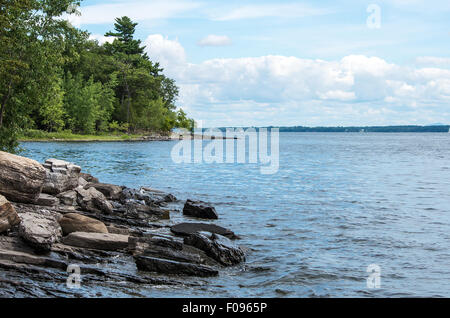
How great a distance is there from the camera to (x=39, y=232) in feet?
39.4

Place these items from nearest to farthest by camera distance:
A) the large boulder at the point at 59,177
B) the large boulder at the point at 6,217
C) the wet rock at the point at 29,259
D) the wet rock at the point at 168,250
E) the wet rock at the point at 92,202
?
the wet rock at the point at 29,259
the large boulder at the point at 6,217
the wet rock at the point at 168,250
the wet rock at the point at 92,202
the large boulder at the point at 59,177

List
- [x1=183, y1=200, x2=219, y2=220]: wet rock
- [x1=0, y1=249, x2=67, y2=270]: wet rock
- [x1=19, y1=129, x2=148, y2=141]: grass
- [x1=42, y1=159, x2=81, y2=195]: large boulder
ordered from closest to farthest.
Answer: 1. [x1=0, y1=249, x2=67, y2=270]: wet rock
2. [x1=42, y1=159, x2=81, y2=195]: large boulder
3. [x1=183, y1=200, x2=219, y2=220]: wet rock
4. [x1=19, y1=129, x2=148, y2=141]: grass

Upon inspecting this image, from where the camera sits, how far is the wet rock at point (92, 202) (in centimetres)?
1833

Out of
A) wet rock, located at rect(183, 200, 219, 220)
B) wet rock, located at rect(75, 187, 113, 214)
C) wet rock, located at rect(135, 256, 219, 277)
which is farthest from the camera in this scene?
wet rock, located at rect(183, 200, 219, 220)

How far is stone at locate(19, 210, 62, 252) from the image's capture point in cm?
1188

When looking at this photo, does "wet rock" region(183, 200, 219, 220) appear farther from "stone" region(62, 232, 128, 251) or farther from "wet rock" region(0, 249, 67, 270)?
"wet rock" region(0, 249, 67, 270)

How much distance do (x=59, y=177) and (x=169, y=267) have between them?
348 inches

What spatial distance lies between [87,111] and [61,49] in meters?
74.7

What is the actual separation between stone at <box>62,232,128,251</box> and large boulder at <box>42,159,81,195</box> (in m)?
5.99

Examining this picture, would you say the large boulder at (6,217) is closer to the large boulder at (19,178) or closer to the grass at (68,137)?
the large boulder at (19,178)

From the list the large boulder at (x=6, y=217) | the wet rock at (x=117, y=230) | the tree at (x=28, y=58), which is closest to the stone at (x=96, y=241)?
the large boulder at (x=6, y=217)

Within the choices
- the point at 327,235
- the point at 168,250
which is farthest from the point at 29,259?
the point at 327,235

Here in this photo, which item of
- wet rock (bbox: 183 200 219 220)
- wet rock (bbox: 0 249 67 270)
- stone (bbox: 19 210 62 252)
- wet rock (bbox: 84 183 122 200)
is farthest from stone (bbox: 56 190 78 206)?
wet rock (bbox: 0 249 67 270)

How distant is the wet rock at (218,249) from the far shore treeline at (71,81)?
1553 centimetres
